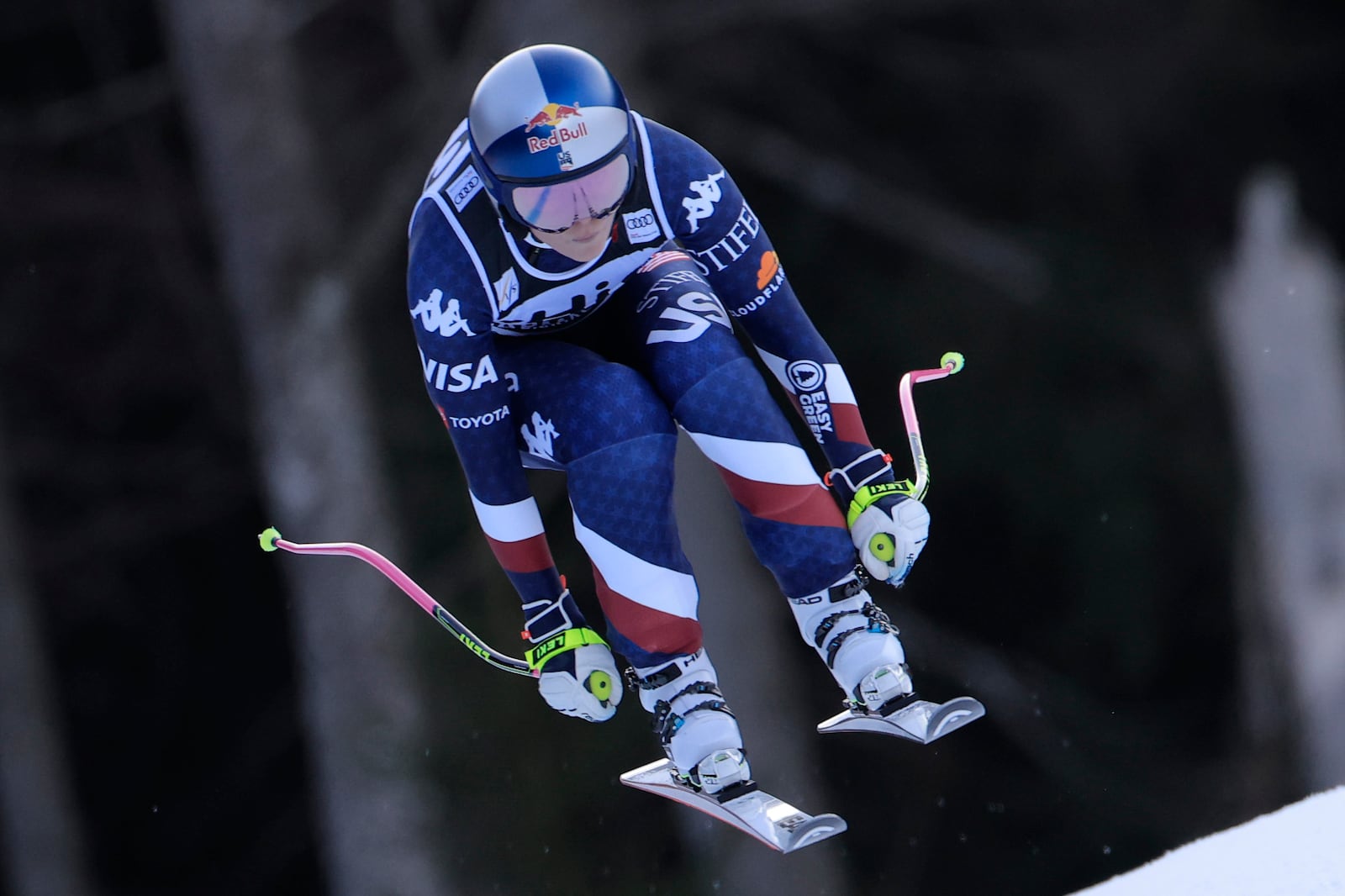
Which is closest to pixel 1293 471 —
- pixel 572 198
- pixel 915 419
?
pixel 915 419

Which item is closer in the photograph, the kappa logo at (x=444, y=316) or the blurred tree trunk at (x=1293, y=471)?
the kappa logo at (x=444, y=316)

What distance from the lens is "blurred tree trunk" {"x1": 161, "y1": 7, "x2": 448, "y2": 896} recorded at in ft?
30.8

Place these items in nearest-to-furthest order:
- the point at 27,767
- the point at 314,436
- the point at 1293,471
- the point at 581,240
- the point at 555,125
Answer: the point at 555,125
the point at 581,240
the point at 314,436
the point at 1293,471
the point at 27,767

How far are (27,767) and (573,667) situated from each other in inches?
366

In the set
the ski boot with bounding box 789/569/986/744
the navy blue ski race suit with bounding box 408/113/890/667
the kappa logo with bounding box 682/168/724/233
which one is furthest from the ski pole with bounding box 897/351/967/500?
the kappa logo with bounding box 682/168/724/233

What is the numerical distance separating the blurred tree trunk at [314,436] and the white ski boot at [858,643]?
545 centimetres

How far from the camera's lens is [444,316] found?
4.04 m

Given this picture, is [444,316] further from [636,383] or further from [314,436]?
[314,436]

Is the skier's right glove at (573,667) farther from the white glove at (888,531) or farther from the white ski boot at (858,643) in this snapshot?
the white glove at (888,531)

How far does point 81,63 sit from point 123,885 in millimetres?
7008

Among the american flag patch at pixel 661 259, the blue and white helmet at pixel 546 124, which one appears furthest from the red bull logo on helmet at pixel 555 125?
the american flag patch at pixel 661 259

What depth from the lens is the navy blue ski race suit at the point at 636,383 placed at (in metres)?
4.09

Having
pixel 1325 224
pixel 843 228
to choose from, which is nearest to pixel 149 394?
pixel 843 228

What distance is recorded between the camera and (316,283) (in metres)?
9.39
